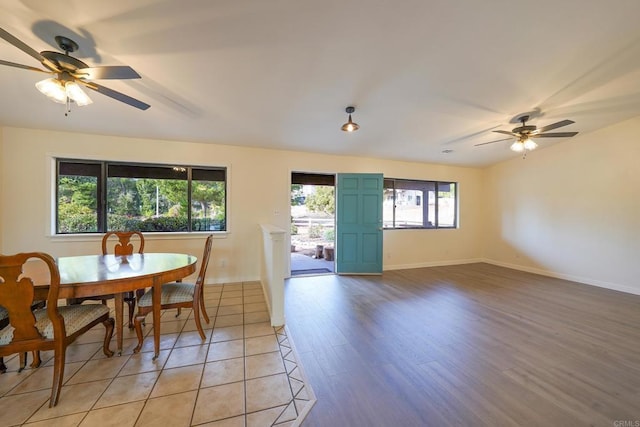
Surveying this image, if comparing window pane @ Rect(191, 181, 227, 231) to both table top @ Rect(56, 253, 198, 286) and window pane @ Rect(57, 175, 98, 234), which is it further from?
table top @ Rect(56, 253, 198, 286)

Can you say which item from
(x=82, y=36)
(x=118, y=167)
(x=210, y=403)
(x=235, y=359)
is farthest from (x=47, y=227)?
(x=210, y=403)

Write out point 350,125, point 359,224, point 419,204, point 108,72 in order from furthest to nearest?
1. point 419,204
2. point 359,224
3. point 350,125
4. point 108,72

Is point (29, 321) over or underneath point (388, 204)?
underneath

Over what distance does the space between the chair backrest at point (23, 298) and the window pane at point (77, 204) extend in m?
2.66

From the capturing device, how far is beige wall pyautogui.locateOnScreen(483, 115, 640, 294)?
4.00m

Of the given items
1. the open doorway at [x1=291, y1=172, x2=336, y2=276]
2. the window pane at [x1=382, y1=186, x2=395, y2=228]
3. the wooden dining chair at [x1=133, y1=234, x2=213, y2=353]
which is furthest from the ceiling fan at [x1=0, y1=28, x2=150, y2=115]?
the open doorway at [x1=291, y1=172, x2=336, y2=276]

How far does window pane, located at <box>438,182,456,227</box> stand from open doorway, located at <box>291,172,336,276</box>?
8.79 feet

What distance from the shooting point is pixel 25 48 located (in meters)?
1.50

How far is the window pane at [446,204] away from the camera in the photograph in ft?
19.9

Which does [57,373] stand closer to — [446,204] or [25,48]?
[25,48]

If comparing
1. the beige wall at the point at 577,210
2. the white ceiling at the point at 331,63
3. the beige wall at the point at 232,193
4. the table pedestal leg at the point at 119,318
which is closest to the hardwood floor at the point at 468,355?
the beige wall at the point at 577,210

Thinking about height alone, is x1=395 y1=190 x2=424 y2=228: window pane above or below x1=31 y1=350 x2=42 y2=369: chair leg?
above

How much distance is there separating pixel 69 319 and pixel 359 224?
13.7 feet

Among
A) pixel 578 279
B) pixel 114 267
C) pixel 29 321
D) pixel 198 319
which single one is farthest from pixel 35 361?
pixel 578 279
